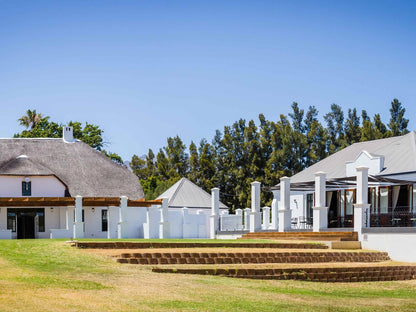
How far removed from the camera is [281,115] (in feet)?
209

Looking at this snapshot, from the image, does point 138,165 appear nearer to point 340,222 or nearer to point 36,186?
point 36,186

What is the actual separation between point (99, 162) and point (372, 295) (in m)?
38.0

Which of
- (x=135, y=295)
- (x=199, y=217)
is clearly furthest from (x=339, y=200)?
Result: (x=135, y=295)

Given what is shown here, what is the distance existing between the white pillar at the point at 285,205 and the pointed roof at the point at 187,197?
19.1 m

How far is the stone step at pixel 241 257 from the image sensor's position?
18.2 meters

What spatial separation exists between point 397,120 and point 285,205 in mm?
35935

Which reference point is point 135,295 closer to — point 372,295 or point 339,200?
point 372,295

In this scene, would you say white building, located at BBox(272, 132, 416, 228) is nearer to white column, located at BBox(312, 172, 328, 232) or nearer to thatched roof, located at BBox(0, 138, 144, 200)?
white column, located at BBox(312, 172, 328, 232)

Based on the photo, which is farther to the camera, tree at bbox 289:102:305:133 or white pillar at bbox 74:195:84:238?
tree at bbox 289:102:305:133

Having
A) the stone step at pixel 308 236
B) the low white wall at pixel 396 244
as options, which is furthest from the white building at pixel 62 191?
the low white wall at pixel 396 244

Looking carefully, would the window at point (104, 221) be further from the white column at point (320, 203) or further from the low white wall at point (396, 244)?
the low white wall at point (396, 244)

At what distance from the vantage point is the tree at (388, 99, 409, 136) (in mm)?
62500

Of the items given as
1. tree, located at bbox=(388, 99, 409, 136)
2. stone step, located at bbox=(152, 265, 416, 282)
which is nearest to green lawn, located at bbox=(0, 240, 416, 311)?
stone step, located at bbox=(152, 265, 416, 282)

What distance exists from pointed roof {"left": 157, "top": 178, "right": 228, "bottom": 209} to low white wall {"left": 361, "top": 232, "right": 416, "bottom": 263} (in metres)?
25.9
